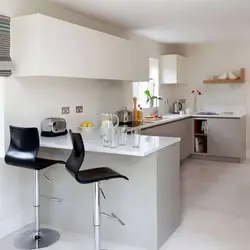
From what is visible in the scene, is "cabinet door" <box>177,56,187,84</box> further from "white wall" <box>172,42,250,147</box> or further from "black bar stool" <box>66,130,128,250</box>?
"black bar stool" <box>66,130,128,250</box>

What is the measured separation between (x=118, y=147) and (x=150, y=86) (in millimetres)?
3696

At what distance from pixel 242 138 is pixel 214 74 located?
58.3 inches

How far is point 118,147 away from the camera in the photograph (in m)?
2.88

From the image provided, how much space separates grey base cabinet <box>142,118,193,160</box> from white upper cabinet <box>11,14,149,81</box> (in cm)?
145

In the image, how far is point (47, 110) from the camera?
3.68 m

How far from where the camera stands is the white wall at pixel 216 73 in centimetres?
672

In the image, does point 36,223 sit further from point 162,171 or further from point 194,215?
point 194,215

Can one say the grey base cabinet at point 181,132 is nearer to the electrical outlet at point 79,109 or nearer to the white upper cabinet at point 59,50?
the electrical outlet at point 79,109

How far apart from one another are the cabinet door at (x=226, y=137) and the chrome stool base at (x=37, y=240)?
3.97 metres

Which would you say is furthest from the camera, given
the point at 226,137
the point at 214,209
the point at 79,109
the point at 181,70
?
the point at 181,70

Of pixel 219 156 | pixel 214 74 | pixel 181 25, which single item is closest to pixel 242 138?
pixel 219 156

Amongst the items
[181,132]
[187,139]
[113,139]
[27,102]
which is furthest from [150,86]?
[113,139]

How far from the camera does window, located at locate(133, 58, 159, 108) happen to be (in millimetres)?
5988

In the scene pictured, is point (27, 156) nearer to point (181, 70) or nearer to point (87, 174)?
point (87, 174)
